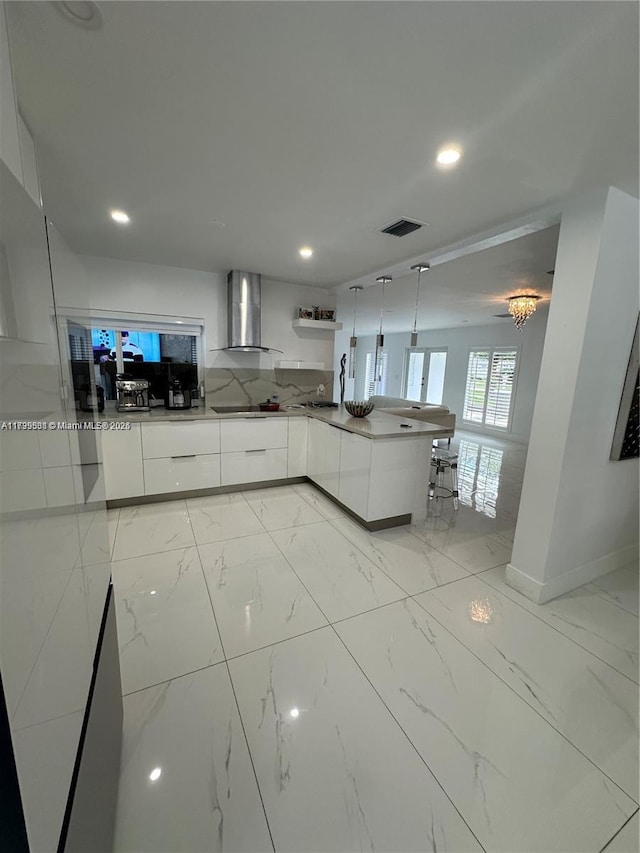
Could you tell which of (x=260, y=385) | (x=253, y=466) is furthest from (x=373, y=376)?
(x=253, y=466)

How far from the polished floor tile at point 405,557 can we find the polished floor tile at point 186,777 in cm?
127

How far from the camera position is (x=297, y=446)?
12.6 ft

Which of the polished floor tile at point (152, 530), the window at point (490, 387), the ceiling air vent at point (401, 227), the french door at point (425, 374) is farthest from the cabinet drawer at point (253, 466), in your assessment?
the french door at point (425, 374)

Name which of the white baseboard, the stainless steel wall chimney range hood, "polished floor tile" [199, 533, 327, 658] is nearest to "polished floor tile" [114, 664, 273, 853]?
"polished floor tile" [199, 533, 327, 658]

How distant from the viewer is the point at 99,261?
127 inches

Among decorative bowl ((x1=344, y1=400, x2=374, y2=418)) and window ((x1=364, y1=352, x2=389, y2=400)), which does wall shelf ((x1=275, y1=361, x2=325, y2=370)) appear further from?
window ((x1=364, y1=352, x2=389, y2=400))

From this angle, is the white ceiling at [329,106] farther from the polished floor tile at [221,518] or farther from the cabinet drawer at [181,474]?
the polished floor tile at [221,518]

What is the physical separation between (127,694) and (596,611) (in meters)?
2.54

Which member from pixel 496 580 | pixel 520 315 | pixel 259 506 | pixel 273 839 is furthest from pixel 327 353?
pixel 273 839

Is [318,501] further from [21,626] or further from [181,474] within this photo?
[21,626]

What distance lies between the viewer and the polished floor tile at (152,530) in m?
2.54

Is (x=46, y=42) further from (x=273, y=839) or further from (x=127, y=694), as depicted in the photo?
(x=273, y=839)

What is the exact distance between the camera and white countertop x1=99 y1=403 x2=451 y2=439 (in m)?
2.81

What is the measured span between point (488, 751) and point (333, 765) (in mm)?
586
